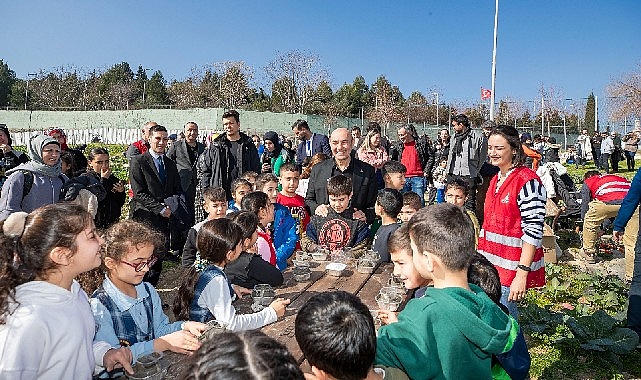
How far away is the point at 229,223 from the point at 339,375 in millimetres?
1416

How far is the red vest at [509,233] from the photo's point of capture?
3311mm

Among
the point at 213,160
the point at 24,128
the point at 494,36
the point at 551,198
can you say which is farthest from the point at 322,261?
the point at 24,128

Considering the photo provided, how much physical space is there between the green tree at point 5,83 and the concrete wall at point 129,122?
2616 cm

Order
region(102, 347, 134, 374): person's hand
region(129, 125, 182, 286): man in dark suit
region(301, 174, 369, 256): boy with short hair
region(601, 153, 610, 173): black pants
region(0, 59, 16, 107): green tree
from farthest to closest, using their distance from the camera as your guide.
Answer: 1. region(0, 59, 16, 107): green tree
2. region(601, 153, 610, 173): black pants
3. region(129, 125, 182, 286): man in dark suit
4. region(301, 174, 369, 256): boy with short hair
5. region(102, 347, 134, 374): person's hand

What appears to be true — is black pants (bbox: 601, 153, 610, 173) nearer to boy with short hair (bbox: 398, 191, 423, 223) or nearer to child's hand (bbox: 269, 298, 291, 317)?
boy with short hair (bbox: 398, 191, 423, 223)

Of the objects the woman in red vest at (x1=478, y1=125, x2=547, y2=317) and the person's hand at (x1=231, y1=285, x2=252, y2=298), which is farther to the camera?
the woman in red vest at (x1=478, y1=125, x2=547, y2=317)

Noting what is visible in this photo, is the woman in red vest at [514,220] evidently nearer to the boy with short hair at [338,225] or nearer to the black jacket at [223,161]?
the boy with short hair at [338,225]

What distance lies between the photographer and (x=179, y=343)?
2172 mm

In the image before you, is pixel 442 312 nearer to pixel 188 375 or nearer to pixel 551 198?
pixel 188 375

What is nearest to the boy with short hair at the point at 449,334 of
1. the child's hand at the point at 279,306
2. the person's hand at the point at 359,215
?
the child's hand at the point at 279,306

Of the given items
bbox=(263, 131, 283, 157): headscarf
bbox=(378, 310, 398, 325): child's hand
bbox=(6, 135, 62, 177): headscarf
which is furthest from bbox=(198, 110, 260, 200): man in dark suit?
bbox=(378, 310, 398, 325): child's hand

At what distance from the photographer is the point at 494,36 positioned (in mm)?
20688

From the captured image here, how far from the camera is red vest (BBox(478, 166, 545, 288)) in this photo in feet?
10.9

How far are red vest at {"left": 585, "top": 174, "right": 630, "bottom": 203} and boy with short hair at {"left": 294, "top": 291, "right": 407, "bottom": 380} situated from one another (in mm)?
6493
